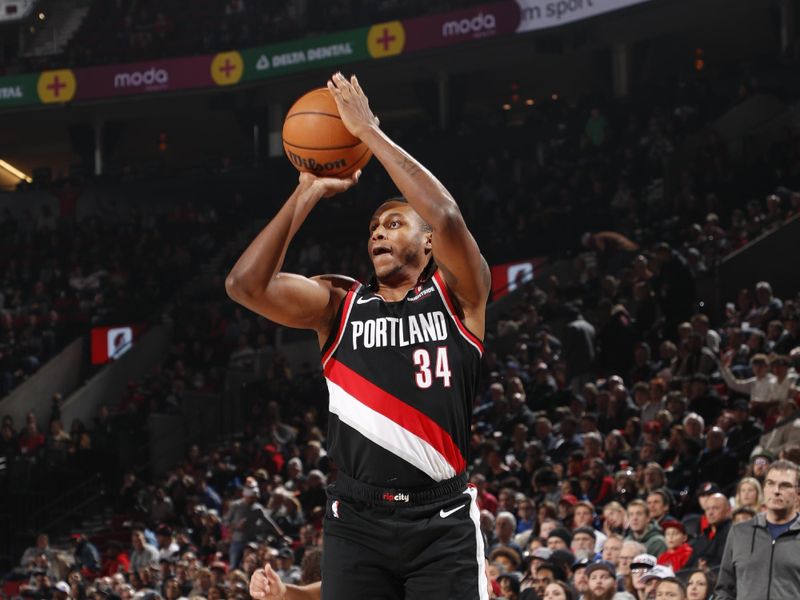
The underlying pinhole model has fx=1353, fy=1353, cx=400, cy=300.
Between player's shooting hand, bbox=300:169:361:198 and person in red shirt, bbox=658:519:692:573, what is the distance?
563 centimetres

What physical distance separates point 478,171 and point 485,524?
14.9m

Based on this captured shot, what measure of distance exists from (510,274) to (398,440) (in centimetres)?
1810

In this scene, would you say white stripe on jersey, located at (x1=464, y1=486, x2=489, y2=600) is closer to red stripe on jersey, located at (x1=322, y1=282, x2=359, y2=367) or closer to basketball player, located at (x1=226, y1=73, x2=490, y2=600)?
basketball player, located at (x1=226, y1=73, x2=490, y2=600)

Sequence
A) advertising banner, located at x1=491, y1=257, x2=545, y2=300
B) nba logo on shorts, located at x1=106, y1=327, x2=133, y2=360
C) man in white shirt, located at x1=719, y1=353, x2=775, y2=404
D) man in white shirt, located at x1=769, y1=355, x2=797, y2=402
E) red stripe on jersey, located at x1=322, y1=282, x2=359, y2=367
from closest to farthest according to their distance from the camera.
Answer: red stripe on jersey, located at x1=322, y1=282, x2=359, y2=367 < man in white shirt, located at x1=769, y1=355, x2=797, y2=402 < man in white shirt, located at x1=719, y1=353, x2=775, y2=404 < advertising banner, located at x1=491, y1=257, x2=545, y2=300 < nba logo on shorts, located at x1=106, y1=327, x2=133, y2=360

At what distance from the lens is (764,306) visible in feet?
48.6

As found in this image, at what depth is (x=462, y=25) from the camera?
2580 cm

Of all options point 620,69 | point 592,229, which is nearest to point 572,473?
point 592,229

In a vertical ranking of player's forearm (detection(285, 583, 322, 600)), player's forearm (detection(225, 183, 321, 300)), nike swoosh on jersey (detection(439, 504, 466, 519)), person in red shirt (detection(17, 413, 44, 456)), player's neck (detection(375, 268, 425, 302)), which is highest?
player's forearm (detection(225, 183, 321, 300))

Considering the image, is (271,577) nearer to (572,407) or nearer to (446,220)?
(446,220)

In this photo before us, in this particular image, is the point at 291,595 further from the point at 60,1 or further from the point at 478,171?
the point at 60,1

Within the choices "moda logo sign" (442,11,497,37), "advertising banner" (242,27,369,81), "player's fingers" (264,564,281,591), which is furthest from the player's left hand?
"advertising banner" (242,27,369,81)

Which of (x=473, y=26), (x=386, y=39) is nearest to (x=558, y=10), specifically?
(x=473, y=26)

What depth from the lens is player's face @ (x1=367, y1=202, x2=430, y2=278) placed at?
4352 millimetres

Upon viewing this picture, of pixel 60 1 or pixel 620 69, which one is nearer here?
pixel 620 69
